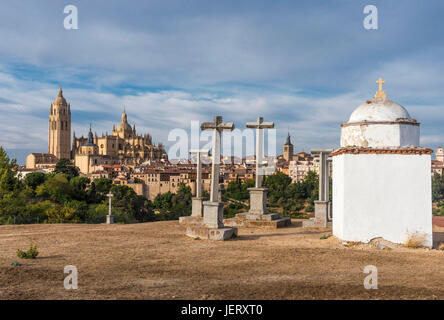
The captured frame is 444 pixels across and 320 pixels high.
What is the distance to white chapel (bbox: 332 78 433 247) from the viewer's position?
12641 mm

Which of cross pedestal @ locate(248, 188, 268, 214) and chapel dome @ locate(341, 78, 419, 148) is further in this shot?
cross pedestal @ locate(248, 188, 268, 214)

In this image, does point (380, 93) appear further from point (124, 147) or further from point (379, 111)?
point (124, 147)

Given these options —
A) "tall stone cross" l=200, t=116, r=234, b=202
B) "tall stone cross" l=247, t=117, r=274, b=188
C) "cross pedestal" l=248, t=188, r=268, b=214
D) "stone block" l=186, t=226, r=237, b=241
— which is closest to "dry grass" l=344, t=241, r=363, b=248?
"stone block" l=186, t=226, r=237, b=241

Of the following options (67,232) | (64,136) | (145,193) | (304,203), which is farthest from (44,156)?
(67,232)

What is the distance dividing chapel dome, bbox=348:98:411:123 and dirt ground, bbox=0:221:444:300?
4.27 meters

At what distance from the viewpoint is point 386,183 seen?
12.8 metres

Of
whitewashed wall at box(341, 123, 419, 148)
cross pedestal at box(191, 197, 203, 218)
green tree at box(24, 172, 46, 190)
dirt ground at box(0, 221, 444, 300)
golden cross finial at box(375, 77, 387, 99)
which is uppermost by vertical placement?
golden cross finial at box(375, 77, 387, 99)

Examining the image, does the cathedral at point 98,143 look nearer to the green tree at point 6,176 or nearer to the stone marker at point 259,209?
the green tree at point 6,176

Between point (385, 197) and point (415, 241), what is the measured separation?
5.26 feet

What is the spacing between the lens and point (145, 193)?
9788 centimetres

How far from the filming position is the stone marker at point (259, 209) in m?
18.1

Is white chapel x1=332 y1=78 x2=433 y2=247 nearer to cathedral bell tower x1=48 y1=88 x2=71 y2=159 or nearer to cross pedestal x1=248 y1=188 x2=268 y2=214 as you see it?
cross pedestal x1=248 y1=188 x2=268 y2=214

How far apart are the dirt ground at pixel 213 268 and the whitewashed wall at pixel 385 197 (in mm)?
651
